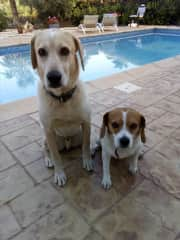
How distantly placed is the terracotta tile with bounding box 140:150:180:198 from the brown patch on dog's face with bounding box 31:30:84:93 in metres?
1.15

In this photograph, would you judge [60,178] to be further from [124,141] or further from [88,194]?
[124,141]

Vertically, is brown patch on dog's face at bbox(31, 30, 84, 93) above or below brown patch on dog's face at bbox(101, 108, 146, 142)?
above

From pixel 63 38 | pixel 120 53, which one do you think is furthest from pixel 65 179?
pixel 120 53

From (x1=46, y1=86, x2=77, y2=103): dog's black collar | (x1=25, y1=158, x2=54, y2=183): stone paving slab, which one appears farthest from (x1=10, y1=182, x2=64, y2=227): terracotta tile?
(x1=46, y1=86, x2=77, y2=103): dog's black collar

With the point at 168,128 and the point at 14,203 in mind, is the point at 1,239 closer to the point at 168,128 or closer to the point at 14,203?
the point at 14,203

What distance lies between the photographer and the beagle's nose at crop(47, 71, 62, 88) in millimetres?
1325

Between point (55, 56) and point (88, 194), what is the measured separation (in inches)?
46.6

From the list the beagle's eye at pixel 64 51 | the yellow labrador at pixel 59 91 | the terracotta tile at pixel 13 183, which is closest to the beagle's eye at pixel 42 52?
the yellow labrador at pixel 59 91

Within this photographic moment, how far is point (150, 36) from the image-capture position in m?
11.5

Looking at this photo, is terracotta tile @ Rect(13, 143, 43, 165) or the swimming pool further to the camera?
the swimming pool

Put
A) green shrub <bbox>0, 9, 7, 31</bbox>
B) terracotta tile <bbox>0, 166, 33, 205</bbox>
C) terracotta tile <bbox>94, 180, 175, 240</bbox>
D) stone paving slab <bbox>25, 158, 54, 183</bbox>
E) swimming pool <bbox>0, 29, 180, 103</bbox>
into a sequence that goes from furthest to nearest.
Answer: green shrub <bbox>0, 9, 7, 31</bbox> < swimming pool <bbox>0, 29, 180, 103</bbox> < stone paving slab <bbox>25, 158, 54, 183</bbox> < terracotta tile <bbox>0, 166, 33, 205</bbox> < terracotta tile <bbox>94, 180, 175, 240</bbox>

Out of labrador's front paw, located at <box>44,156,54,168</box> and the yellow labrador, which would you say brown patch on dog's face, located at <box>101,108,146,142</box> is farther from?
labrador's front paw, located at <box>44,156,54,168</box>

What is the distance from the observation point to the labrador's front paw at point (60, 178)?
169 cm

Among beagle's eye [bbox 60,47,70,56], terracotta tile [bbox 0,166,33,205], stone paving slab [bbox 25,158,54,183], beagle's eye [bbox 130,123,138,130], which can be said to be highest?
beagle's eye [bbox 60,47,70,56]
